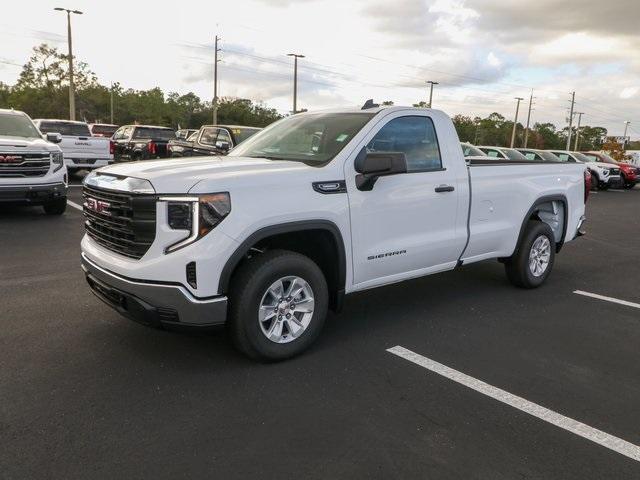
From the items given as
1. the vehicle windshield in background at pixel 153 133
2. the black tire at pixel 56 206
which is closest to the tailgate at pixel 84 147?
the vehicle windshield in background at pixel 153 133

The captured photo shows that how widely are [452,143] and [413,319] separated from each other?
1.69 m

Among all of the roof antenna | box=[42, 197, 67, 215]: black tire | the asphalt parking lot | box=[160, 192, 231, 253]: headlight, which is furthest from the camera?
box=[42, 197, 67, 215]: black tire

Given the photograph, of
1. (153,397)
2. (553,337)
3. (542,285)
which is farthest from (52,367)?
(542,285)

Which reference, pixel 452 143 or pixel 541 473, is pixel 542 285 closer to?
pixel 452 143

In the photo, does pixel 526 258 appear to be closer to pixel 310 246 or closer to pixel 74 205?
pixel 310 246

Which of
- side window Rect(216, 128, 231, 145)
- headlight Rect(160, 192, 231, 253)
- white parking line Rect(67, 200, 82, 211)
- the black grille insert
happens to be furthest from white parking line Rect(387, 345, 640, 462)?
side window Rect(216, 128, 231, 145)

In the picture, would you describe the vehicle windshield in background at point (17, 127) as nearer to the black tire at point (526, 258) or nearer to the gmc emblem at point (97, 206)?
the gmc emblem at point (97, 206)

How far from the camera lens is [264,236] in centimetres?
363

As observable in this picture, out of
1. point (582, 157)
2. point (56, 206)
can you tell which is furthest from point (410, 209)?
point (582, 157)

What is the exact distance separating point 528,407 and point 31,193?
8.58 m

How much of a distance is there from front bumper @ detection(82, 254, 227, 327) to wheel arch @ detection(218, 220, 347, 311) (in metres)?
0.15

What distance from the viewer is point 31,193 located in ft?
29.7

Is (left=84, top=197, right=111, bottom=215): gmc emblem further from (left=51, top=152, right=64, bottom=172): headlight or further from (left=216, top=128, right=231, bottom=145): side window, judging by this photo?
(left=216, top=128, right=231, bottom=145): side window

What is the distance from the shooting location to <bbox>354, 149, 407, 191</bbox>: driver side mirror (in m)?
3.97
